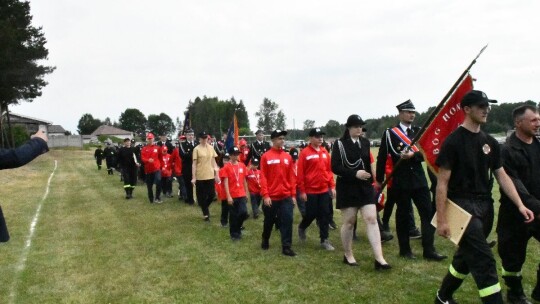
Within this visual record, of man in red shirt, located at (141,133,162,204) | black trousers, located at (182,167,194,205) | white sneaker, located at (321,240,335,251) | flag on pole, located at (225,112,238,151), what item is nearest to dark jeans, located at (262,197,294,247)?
white sneaker, located at (321,240,335,251)

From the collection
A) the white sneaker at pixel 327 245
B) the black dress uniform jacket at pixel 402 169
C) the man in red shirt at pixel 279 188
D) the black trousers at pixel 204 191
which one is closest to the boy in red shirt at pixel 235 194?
the man in red shirt at pixel 279 188

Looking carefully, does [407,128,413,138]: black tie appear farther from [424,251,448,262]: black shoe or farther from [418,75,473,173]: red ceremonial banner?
[424,251,448,262]: black shoe

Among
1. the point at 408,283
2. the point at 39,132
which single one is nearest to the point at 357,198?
the point at 408,283

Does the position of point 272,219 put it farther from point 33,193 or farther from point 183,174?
point 33,193

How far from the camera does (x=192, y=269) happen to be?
22.7 feet

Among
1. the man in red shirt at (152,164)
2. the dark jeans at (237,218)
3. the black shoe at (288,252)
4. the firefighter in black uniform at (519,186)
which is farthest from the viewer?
the man in red shirt at (152,164)

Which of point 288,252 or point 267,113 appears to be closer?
point 288,252

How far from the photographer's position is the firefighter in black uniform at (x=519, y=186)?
4.91m

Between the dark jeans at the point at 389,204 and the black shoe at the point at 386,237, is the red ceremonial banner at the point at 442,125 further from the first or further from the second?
the black shoe at the point at 386,237

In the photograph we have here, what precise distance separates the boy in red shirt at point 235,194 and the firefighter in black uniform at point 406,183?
9.92ft

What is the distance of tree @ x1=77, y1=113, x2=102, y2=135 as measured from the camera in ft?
530

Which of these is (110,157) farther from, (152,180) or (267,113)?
(267,113)

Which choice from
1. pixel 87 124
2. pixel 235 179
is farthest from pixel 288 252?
pixel 87 124

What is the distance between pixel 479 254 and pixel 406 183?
2.64 m
